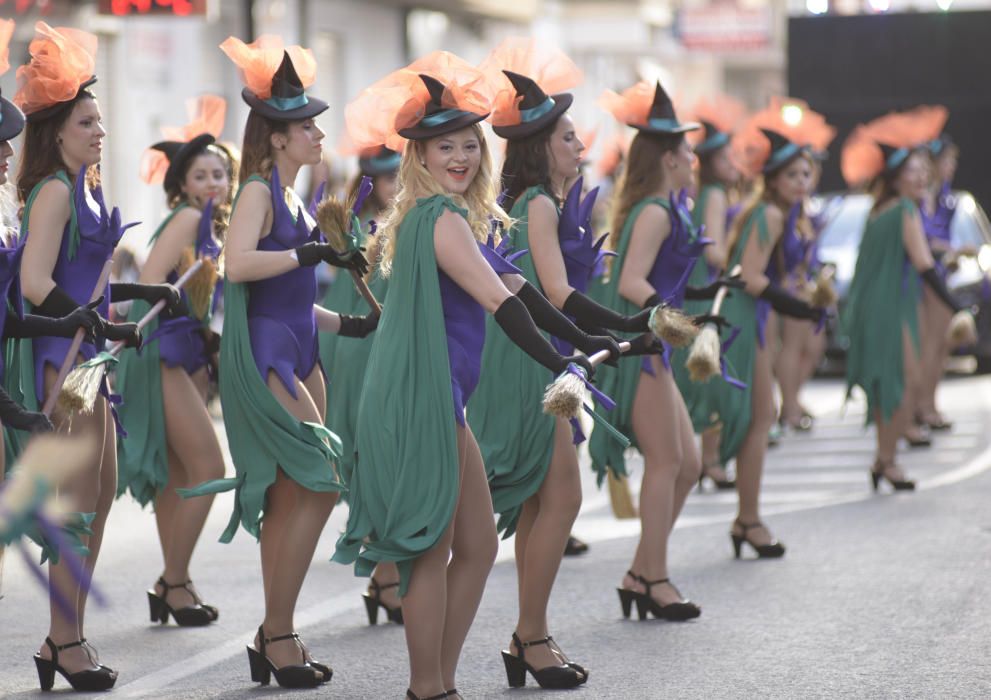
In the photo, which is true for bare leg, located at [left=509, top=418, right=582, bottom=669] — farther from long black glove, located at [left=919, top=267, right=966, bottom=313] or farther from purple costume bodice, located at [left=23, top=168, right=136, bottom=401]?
long black glove, located at [left=919, top=267, right=966, bottom=313]

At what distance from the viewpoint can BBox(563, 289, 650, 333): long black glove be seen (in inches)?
235

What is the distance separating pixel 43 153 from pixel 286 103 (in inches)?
31.5

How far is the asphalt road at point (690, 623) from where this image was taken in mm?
5980

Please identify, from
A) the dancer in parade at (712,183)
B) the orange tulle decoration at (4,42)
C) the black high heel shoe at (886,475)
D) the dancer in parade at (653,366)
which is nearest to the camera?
the orange tulle decoration at (4,42)

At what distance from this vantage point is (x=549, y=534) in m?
6.03

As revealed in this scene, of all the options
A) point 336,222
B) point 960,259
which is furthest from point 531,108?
point 960,259

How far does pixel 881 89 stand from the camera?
21.7 meters

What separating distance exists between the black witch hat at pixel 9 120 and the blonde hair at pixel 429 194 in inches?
44.1

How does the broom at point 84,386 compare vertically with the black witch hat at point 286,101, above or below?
below

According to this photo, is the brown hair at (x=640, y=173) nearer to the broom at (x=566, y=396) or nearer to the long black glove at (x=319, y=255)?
the long black glove at (x=319, y=255)

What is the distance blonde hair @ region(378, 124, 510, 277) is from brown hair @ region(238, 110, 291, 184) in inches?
33.2

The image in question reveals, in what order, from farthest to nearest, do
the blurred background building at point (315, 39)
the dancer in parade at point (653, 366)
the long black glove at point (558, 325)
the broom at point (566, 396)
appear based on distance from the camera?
the blurred background building at point (315, 39) → the dancer in parade at point (653, 366) → the long black glove at point (558, 325) → the broom at point (566, 396)

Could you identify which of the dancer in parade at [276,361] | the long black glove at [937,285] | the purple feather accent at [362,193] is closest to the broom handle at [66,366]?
the dancer in parade at [276,361]

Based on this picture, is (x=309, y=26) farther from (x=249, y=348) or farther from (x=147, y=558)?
(x=249, y=348)
